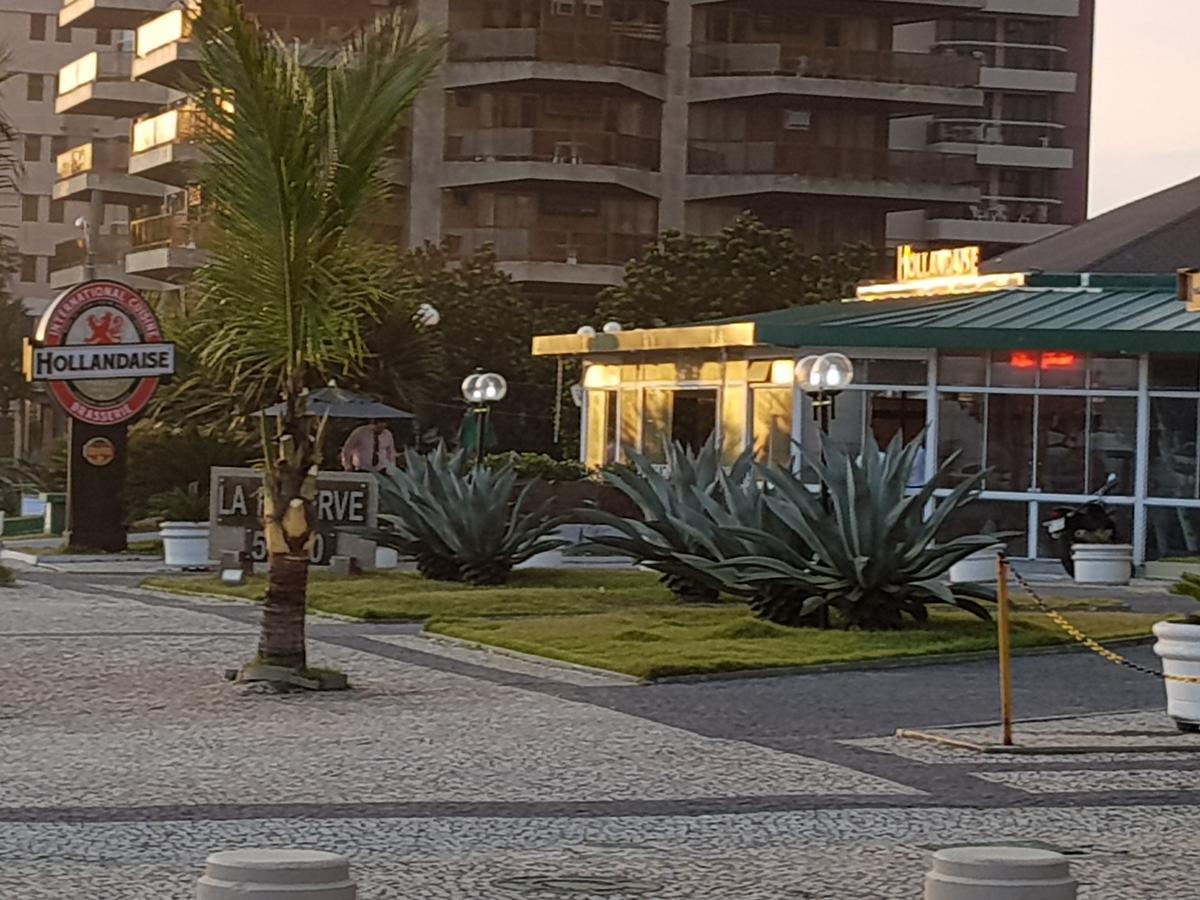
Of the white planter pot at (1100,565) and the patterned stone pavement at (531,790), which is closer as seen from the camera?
the patterned stone pavement at (531,790)

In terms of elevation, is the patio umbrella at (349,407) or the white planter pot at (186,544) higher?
the patio umbrella at (349,407)

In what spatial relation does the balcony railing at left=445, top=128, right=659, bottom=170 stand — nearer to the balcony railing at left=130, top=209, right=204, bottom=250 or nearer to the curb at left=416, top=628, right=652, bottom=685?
the balcony railing at left=130, top=209, right=204, bottom=250

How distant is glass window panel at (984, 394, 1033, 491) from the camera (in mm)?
36406

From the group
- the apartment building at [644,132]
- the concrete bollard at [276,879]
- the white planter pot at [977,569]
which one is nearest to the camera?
the concrete bollard at [276,879]

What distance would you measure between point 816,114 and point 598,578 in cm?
4510

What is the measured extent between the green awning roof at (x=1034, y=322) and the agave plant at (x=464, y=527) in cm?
896

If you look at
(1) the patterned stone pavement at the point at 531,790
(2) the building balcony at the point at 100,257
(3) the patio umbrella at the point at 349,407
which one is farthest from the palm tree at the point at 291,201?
(2) the building balcony at the point at 100,257

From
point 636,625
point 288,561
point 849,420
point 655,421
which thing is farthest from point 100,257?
point 288,561

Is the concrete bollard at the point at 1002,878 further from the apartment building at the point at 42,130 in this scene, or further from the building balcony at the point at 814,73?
the apartment building at the point at 42,130

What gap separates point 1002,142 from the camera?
273 ft

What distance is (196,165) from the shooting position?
18641mm

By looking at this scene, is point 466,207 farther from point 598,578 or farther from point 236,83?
point 236,83

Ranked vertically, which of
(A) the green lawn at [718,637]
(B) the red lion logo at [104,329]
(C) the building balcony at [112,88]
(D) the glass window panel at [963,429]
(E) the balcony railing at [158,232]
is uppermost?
(C) the building balcony at [112,88]

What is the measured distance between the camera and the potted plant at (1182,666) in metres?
15.8
